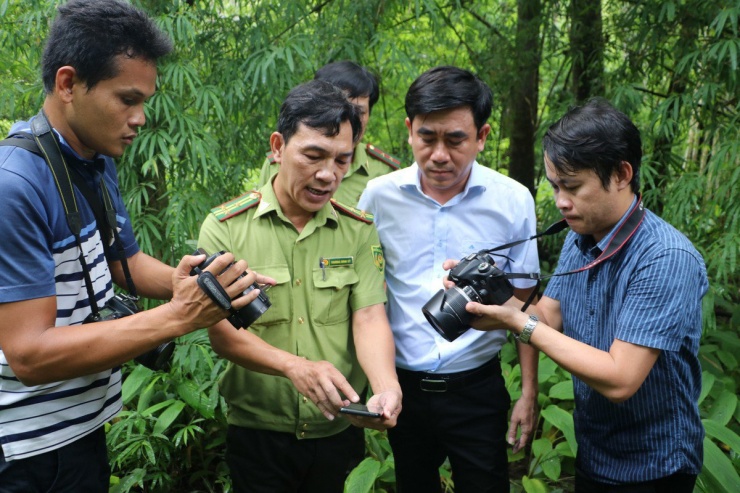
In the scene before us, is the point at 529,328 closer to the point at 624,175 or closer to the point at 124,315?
the point at 624,175

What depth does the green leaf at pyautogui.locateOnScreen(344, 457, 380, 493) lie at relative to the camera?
261cm

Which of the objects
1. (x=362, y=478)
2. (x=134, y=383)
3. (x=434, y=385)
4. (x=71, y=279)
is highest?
(x=71, y=279)

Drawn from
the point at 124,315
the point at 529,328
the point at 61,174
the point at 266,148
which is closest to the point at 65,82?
the point at 61,174

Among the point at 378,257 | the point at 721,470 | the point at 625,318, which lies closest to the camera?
the point at 625,318

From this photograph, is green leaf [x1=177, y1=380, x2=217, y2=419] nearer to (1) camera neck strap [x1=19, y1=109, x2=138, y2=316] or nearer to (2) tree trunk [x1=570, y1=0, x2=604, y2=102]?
(1) camera neck strap [x1=19, y1=109, x2=138, y2=316]

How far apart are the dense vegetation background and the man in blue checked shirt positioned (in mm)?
857

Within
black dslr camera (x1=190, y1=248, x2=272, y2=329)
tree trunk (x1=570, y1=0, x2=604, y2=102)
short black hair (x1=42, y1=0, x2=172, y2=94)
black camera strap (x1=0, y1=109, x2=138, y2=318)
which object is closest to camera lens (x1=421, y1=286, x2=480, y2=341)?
black dslr camera (x1=190, y1=248, x2=272, y2=329)

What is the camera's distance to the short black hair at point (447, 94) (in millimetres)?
2205

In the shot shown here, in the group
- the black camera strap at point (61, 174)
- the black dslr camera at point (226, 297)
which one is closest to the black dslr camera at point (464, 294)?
the black dslr camera at point (226, 297)

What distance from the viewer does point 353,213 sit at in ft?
7.22

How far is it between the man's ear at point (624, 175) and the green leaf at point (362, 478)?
148 centimetres

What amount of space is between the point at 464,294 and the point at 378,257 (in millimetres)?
396

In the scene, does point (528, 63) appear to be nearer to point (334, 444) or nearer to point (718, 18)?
point (718, 18)

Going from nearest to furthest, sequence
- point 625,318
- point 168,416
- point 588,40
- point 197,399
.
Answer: point 625,318, point 168,416, point 197,399, point 588,40
